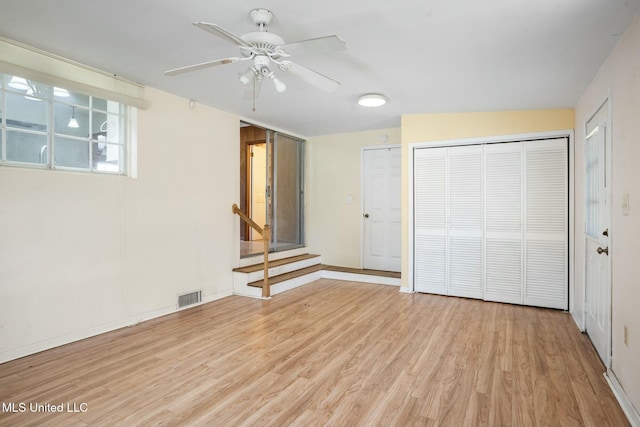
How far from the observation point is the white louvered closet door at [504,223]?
→ 4.26 metres

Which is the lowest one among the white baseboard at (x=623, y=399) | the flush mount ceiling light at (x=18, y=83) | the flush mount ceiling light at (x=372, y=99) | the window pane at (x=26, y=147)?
the white baseboard at (x=623, y=399)

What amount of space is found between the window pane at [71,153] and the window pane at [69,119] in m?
0.07

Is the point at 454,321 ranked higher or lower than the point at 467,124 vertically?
lower

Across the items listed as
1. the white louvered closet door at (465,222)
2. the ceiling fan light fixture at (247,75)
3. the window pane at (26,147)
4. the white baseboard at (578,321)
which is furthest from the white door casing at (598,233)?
the window pane at (26,147)

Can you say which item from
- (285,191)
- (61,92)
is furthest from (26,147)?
(285,191)

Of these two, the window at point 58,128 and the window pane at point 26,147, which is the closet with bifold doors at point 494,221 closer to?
the window at point 58,128

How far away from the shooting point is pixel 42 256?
2.87m

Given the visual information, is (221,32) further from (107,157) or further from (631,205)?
(631,205)

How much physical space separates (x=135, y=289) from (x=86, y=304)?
464 mm

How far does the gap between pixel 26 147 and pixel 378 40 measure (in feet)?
9.51

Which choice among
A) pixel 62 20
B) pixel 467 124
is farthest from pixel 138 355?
pixel 467 124

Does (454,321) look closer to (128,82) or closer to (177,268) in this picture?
(177,268)

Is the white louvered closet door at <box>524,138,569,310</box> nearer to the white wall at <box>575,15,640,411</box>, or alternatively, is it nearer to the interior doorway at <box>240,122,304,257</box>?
the white wall at <box>575,15,640,411</box>

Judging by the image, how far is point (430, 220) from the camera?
4.72m
